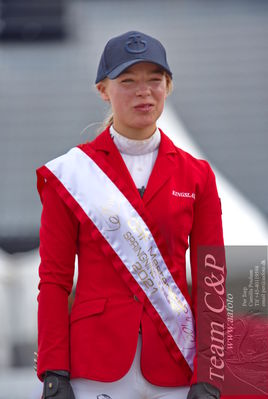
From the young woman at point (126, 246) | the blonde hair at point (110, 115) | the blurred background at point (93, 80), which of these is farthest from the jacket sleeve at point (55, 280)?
the blurred background at point (93, 80)

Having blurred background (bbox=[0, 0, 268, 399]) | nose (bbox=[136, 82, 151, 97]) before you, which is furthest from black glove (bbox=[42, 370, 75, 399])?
blurred background (bbox=[0, 0, 268, 399])

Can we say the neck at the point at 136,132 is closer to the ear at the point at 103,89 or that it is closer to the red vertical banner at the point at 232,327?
the ear at the point at 103,89

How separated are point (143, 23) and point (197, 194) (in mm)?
10164

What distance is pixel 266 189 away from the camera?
8.83 m

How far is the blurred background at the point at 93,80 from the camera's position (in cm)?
901

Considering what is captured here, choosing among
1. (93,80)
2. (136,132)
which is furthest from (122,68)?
(93,80)

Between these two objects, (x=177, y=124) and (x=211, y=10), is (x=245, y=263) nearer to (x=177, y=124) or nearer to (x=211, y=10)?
(x=177, y=124)

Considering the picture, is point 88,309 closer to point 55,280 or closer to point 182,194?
point 55,280

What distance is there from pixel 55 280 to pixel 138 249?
206 mm

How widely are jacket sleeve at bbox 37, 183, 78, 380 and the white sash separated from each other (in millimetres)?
53

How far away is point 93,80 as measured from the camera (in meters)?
11.0

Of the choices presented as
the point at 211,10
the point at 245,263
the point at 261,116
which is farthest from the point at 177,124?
the point at 211,10

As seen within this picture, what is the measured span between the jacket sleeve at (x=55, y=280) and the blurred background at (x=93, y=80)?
467 cm

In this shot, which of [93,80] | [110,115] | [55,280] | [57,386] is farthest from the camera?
[93,80]
